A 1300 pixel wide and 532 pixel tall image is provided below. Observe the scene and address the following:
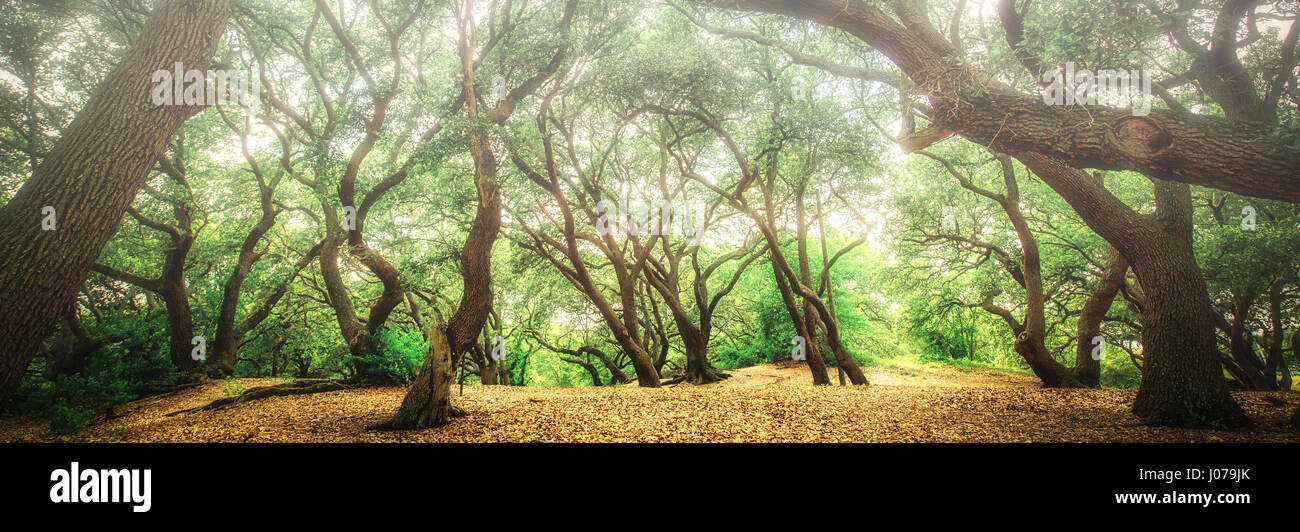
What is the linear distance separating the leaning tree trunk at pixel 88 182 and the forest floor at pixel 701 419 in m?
2.09

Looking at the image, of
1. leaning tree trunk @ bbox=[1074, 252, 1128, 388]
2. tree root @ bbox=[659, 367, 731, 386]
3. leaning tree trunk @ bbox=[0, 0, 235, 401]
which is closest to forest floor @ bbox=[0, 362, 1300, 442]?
leaning tree trunk @ bbox=[0, 0, 235, 401]

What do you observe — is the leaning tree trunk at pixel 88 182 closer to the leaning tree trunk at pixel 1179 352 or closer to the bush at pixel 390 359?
the bush at pixel 390 359

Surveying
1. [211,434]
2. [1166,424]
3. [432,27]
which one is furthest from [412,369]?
[1166,424]

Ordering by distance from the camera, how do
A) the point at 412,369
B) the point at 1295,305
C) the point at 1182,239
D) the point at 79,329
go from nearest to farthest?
the point at 1182,239 < the point at 79,329 < the point at 412,369 < the point at 1295,305

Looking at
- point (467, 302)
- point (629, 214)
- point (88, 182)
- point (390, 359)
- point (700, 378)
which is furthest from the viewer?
point (629, 214)

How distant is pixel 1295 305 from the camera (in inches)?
435

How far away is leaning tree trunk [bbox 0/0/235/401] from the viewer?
3229mm

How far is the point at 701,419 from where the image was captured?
5.58m

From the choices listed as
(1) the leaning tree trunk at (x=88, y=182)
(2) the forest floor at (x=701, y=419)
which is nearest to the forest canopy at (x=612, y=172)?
(1) the leaning tree trunk at (x=88, y=182)

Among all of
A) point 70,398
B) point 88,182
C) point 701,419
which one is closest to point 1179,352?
point 701,419

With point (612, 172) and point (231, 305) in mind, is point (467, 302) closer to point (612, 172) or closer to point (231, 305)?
point (612, 172)

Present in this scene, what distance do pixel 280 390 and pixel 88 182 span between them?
18.0 ft

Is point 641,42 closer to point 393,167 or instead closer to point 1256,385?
point 393,167
